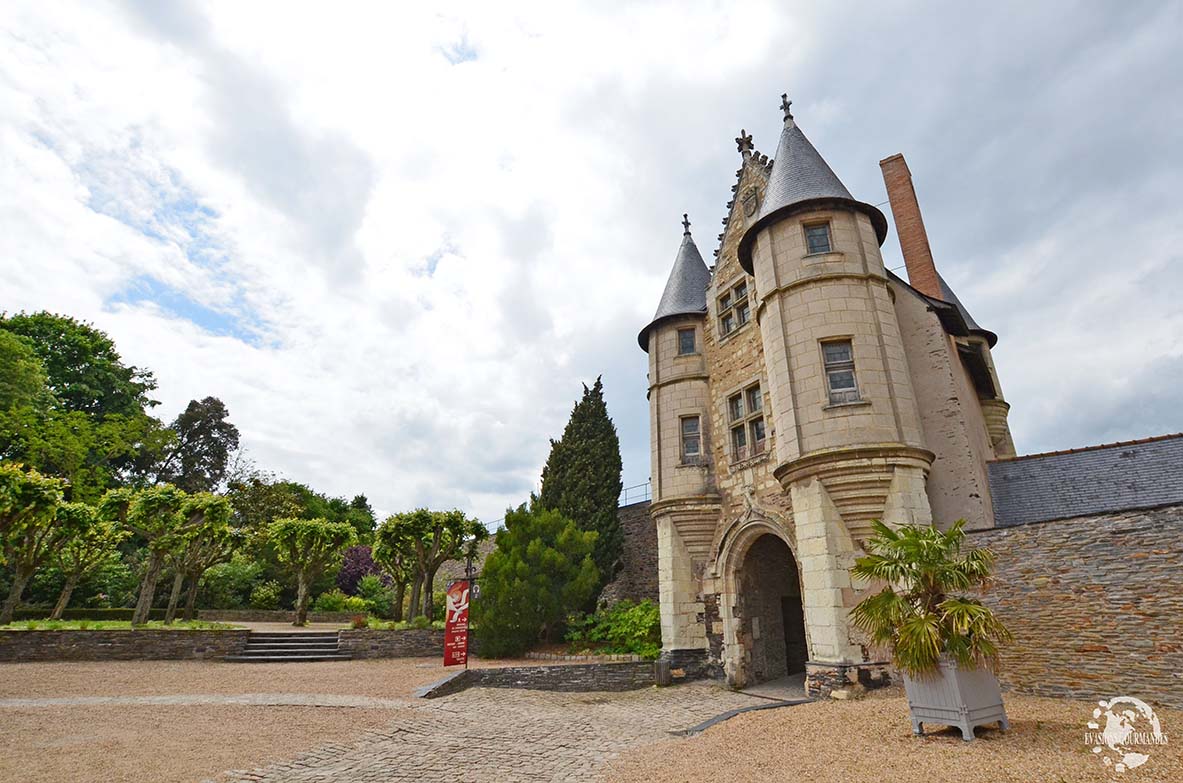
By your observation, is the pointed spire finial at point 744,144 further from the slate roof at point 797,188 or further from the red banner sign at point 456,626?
the red banner sign at point 456,626

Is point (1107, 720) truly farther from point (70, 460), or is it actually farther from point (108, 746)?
point (70, 460)

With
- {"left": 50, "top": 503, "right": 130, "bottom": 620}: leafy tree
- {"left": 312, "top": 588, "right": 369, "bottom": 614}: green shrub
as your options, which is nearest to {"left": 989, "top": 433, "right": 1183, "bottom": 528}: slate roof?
{"left": 50, "top": 503, "right": 130, "bottom": 620}: leafy tree

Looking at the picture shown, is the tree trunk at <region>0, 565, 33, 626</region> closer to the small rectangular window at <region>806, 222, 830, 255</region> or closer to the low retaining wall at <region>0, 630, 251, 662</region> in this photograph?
the low retaining wall at <region>0, 630, 251, 662</region>

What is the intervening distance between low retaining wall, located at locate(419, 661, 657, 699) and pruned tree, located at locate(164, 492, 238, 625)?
1084 centimetres

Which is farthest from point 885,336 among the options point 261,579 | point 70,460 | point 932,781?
point 70,460

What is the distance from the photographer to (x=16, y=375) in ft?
82.7

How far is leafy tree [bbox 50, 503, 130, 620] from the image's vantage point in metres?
16.7

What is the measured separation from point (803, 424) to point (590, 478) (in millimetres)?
10609

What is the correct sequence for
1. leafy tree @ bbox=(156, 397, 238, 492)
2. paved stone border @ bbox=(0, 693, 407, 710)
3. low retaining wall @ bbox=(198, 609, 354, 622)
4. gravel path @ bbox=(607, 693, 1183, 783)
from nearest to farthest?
gravel path @ bbox=(607, 693, 1183, 783) < paved stone border @ bbox=(0, 693, 407, 710) < low retaining wall @ bbox=(198, 609, 354, 622) < leafy tree @ bbox=(156, 397, 238, 492)

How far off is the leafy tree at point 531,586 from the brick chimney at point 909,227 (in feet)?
42.7

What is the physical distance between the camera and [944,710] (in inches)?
259

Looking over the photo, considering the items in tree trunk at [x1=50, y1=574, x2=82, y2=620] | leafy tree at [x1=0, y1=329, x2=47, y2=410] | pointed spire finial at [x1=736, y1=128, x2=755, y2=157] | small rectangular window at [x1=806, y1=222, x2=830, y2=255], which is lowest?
tree trunk at [x1=50, y1=574, x2=82, y2=620]

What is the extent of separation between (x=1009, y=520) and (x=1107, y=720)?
5161 millimetres

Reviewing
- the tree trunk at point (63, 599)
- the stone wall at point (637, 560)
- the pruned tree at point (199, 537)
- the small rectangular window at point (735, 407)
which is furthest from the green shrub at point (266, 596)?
the small rectangular window at point (735, 407)
